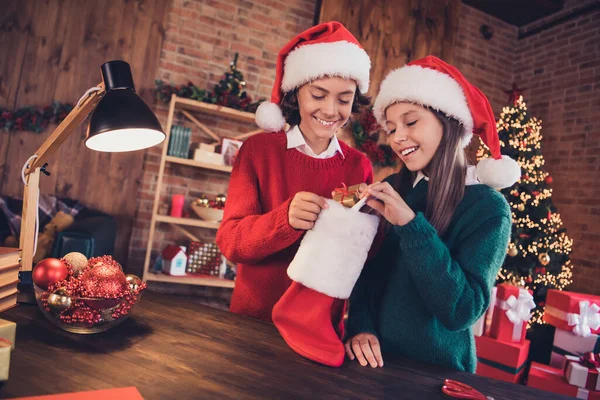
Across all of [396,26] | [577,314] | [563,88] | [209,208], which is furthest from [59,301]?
[563,88]

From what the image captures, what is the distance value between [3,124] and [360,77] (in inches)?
135

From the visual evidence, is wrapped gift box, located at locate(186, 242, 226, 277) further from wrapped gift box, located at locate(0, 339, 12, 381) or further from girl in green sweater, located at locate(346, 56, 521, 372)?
wrapped gift box, located at locate(0, 339, 12, 381)

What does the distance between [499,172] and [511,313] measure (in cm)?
215

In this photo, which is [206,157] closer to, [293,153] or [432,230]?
[293,153]

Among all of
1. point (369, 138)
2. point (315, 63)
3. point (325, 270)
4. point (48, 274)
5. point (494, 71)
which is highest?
point (494, 71)

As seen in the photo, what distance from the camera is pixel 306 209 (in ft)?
3.27

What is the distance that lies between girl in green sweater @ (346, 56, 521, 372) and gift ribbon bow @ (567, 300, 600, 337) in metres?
2.09

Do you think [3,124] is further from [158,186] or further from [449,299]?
[449,299]

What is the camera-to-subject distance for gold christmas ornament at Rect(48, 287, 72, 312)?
2.80 ft

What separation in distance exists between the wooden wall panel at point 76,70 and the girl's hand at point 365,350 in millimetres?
3254

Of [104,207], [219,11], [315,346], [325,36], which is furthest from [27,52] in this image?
[315,346]

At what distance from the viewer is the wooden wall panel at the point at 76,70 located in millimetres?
3484

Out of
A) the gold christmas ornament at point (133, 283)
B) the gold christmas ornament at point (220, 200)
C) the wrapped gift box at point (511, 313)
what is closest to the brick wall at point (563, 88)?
the wrapped gift box at point (511, 313)

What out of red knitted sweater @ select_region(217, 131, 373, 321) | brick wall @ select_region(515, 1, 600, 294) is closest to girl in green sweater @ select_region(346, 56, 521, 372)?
red knitted sweater @ select_region(217, 131, 373, 321)
